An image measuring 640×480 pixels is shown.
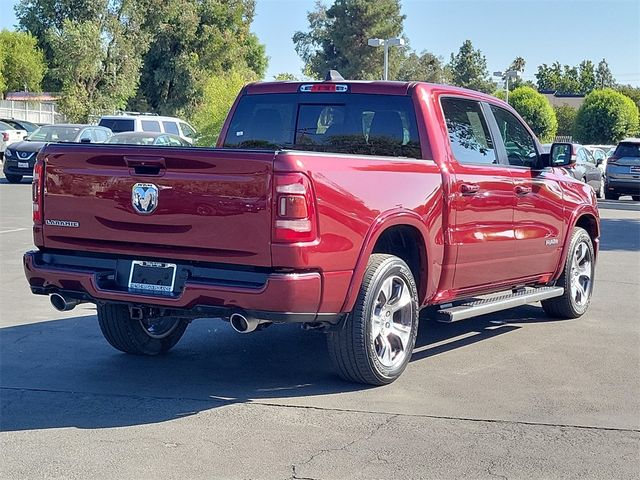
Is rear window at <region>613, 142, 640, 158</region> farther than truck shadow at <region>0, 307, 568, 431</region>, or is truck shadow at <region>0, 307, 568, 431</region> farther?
rear window at <region>613, 142, 640, 158</region>

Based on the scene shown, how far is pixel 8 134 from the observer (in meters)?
34.9

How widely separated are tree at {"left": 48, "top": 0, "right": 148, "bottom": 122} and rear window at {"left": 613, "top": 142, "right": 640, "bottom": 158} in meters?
31.7

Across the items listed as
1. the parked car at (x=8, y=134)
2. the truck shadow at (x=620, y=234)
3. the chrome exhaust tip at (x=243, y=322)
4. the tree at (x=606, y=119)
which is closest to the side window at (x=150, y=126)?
the parked car at (x=8, y=134)

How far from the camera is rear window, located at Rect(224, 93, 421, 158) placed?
733 cm

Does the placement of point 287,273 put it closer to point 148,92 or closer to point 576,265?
point 576,265

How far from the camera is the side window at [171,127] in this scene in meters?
29.5

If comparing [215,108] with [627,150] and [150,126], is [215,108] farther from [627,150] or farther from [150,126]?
[627,150]

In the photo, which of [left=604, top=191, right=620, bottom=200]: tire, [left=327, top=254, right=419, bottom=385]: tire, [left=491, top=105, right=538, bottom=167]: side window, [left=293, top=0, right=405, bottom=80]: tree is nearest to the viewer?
[left=327, top=254, right=419, bottom=385]: tire

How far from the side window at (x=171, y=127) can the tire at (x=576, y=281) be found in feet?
70.5

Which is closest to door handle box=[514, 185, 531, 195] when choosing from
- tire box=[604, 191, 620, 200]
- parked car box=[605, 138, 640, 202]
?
parked car box=[605, 138, 640, 202]

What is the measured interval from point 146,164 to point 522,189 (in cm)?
345

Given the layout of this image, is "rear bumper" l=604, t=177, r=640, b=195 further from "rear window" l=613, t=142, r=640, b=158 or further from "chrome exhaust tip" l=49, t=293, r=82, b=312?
"chrome exhaust tip" l=49, t=293, r=82, b=312

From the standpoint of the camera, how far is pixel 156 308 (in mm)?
6219

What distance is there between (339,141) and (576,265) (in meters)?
3.05
